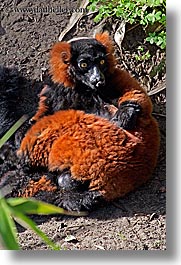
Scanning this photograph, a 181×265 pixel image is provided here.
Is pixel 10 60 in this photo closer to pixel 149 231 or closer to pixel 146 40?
pixel 146 40

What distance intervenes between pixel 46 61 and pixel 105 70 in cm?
17

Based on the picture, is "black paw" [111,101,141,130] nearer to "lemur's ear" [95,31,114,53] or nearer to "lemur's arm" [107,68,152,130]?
"lemur's arm" [107,68,152,130]

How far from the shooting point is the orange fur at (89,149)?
1.53 meters

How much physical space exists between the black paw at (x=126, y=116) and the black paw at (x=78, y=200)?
0.57 feet

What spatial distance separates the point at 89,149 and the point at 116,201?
0.48ft

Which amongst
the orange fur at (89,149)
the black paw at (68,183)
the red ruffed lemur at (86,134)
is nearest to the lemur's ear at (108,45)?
the red ruffed lemur at (86,134)

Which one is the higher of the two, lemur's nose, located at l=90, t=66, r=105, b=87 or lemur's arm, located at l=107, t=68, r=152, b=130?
lemur's nose, located at l=90, t=66, r=105, b=87

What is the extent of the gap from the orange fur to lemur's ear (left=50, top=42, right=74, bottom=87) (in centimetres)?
8

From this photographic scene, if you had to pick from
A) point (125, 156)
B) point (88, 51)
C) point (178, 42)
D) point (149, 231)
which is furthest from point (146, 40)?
point (149, 231)

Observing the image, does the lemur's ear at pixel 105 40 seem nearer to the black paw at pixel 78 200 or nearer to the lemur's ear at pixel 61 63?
the lemur's ear at pixel 61 63

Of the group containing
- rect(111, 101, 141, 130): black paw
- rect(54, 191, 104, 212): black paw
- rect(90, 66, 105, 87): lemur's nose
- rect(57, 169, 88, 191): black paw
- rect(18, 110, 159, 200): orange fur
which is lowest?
rect(54, 191, 104, 212): black paw

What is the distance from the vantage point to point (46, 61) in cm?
160

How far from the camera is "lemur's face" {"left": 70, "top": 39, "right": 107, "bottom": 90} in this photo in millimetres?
1489

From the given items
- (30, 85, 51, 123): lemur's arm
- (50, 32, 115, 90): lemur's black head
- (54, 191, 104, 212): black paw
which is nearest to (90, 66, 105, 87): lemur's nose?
(50, 32, 115, 90): lemur's black head
